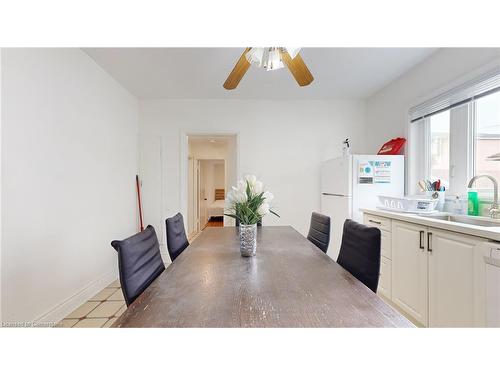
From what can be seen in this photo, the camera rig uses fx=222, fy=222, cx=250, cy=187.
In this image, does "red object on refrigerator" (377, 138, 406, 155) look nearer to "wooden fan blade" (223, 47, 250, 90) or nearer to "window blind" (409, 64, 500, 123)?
"window blind" (409, 64, 500, 123)

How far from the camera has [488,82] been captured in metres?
1.77

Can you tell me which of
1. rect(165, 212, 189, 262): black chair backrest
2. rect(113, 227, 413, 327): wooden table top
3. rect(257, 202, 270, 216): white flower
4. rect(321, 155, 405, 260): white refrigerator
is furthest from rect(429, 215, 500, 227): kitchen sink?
rect(165, 212, 189, 262): black chair backrest

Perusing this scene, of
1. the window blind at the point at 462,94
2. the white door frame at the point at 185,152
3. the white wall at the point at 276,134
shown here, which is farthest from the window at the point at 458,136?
the white door frame at the point at 185,152

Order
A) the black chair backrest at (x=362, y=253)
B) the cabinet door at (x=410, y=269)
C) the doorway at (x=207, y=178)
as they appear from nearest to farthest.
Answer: the black chair backrest at (x=362, y=253), the cabinet door at (x=410, y=269), the doorway at (x=207, y=178)

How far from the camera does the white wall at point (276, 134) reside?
139 inches

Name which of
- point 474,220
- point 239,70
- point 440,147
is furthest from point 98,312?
point 440,147

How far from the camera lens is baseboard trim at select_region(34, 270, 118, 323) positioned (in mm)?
1813

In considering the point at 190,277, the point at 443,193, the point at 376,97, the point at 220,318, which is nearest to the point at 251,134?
the point at 376,97

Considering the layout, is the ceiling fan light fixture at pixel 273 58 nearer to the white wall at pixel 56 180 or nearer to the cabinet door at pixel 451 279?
the cabinet door at pixel 451 279

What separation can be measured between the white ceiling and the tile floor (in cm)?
252

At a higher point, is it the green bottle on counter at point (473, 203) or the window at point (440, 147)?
the window at point (440, 147)

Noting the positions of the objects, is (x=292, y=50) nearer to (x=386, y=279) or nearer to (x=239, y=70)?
(x=239, y=70)
